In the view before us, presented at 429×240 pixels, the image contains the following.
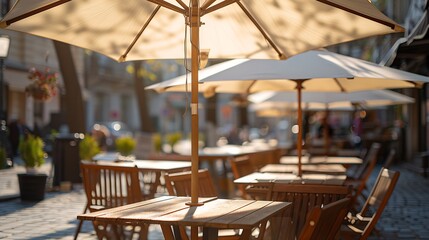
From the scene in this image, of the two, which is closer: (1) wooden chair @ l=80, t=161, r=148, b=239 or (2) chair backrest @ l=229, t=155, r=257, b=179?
(1) wooden chair @ l=80, t=161, r=148, b=239

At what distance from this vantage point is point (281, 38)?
6645mm

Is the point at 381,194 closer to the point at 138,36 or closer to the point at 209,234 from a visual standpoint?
the point at 209,234

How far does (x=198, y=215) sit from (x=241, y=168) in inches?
178

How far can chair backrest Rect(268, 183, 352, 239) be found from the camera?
593 centimetres

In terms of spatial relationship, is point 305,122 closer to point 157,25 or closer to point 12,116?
point 12,116

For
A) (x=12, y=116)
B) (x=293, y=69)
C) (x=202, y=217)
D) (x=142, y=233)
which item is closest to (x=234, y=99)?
(x=12, y=116)

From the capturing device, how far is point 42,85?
14.6 metres

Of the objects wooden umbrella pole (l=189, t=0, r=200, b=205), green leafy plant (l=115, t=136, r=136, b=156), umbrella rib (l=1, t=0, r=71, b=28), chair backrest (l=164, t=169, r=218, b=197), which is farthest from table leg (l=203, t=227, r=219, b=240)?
green leafy plant (l=115, t=136, r=136, b=156)

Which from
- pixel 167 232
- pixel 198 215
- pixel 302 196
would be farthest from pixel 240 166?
pixel 198 215

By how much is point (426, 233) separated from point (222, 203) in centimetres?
472

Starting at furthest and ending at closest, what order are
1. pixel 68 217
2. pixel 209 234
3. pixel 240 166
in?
pixel 68 217, pixel 240 166, pixel 209 234

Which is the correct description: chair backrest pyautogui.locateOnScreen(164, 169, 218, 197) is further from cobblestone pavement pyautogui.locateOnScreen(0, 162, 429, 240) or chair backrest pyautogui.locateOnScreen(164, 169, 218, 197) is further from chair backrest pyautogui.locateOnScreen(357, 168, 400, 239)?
cobblestone pavement pyautogui.locateOnScreen(0, 162, 429, 240)

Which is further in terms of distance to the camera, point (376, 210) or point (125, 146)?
point (125, 146)

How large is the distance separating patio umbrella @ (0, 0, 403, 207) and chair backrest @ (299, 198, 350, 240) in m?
1.08
